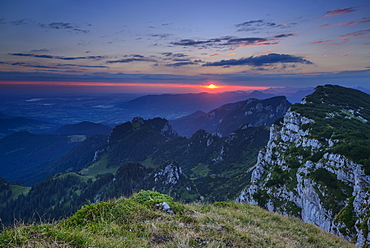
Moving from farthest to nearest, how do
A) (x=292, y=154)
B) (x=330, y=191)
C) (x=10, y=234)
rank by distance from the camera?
(x=292, y=154) → (x=330, y=191) → (x=10, y=234)

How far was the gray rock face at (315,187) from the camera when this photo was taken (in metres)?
37.8

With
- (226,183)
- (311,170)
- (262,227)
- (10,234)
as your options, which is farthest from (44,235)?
(226,183)

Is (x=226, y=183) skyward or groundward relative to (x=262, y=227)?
groundward

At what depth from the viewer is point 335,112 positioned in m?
106

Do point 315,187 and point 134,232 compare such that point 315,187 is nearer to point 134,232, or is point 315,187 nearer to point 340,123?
point 340,123

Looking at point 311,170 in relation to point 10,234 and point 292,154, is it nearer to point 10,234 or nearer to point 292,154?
point 292,154

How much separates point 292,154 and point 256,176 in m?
20.1

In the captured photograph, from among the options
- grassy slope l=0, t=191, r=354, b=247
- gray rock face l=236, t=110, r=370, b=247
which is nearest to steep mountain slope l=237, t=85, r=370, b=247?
gray rock face l=236, t=110, r=370, b=247

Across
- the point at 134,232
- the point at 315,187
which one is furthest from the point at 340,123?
the point at 134,232

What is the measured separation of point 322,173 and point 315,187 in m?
5.12

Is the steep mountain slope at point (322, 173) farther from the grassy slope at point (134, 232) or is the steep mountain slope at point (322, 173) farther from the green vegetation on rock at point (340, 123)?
the grassy slope at point (134, 232)

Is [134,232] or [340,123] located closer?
[134,232]

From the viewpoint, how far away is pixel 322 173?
55.1 meters

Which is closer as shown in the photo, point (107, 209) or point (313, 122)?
point (107, 209)
